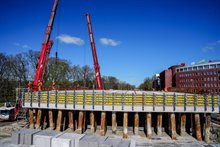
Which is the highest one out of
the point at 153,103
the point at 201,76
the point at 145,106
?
the point at 201,76

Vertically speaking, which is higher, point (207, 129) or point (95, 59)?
point (95, 59)

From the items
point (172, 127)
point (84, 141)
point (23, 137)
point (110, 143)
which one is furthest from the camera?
point (172, 127)

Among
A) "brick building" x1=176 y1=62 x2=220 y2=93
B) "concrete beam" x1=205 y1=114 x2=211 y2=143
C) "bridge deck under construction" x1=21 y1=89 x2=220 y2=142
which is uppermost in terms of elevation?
"brick building" x1=176 y1=62 x2=220 y2=93

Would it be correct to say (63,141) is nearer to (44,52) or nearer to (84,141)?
(84,141)

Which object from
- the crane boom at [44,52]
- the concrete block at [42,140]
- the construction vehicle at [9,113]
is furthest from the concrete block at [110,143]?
the construction vehicle at [9,113]

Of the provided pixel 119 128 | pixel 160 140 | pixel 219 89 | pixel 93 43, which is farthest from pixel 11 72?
pixel 219 89

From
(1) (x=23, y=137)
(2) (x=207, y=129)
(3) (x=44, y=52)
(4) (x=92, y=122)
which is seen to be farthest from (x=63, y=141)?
(3) (x=44, y=52)

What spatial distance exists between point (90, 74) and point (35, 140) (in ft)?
219

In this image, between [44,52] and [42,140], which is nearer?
[42,140]

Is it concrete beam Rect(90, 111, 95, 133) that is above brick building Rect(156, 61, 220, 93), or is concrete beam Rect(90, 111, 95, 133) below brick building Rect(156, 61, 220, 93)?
below

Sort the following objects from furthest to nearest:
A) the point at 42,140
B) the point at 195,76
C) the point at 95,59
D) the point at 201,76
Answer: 1. the point at 195,76
2. the point at 201,76
3. the point at 95,59
4. the point at 42,140

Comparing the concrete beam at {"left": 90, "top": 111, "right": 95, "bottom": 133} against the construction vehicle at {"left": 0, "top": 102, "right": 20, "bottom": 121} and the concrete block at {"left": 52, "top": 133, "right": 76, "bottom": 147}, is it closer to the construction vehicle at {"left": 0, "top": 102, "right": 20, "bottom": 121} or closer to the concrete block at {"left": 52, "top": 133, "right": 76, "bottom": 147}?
the concrete block at {"left": 52, "top": 133, "right": 76, "bottom": 147}

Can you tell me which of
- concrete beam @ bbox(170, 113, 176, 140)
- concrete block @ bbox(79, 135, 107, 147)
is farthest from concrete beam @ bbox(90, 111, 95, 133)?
concrete beam @ bbox(170, 113, 176, 140)

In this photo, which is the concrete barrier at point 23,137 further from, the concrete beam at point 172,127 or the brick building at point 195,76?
the brick building at point 195,76
